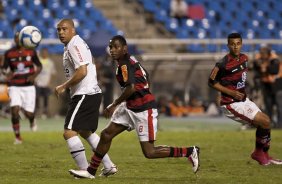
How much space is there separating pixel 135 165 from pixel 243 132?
27.4 feet

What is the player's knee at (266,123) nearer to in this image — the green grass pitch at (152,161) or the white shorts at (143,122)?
the green grass pitch at (152,161)

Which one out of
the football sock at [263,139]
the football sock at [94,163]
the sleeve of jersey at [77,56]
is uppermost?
the sleeve of jersey at [77,56]

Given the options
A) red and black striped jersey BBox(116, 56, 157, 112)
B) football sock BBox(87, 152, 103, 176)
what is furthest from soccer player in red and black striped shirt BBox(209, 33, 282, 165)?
football sock BBox(87, 152, 103, 176)

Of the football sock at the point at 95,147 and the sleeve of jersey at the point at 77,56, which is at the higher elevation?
the sleeve of jersey at the point at 77,56

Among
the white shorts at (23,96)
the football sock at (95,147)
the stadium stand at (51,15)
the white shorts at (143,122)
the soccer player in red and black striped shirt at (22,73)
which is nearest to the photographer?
the white shorts at (143,122)

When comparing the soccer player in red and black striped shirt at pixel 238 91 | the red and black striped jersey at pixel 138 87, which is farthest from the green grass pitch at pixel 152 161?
the red and black striped jersey at pixel 138 87

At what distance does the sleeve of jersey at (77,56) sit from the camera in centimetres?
1046

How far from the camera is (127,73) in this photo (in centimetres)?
1012

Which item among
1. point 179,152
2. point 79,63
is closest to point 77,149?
point 79,63

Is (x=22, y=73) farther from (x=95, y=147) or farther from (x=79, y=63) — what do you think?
(x=79, y=63)

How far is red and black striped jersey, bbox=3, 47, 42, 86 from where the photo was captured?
17578 millimetres

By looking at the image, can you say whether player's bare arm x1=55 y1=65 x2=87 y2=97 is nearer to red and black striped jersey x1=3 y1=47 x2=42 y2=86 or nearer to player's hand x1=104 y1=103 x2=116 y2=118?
player's hand x1=104 y1=103 x2=116 y2=118

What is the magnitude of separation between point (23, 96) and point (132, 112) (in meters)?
7.61

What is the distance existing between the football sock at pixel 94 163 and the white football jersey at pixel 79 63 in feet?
2.79
